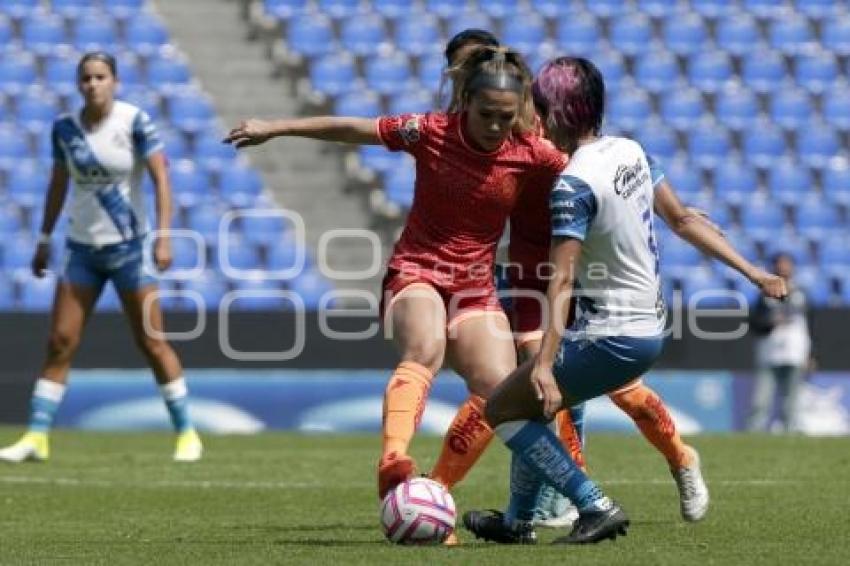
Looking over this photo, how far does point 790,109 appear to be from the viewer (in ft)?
80.7

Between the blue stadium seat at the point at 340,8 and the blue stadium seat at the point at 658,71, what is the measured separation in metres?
3.58

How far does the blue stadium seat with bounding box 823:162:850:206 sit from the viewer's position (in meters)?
23.6

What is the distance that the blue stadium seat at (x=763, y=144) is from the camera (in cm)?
2394

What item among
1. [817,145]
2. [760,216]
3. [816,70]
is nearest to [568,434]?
[760,216]

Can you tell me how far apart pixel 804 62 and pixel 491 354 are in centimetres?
1811

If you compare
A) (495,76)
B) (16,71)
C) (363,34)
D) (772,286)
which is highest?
(363,34)

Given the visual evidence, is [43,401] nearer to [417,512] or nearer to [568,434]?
[568,434]

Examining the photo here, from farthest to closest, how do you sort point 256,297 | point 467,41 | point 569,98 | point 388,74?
point 388,74
point 256,297
point 467,41
point 569,98

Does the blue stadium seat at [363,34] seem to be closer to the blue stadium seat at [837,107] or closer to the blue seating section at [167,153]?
the blue seating section at [167,153]

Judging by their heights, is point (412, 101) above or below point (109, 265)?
above

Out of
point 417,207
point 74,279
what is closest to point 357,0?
point 74,279

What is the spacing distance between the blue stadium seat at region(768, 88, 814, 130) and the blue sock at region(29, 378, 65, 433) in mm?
13624

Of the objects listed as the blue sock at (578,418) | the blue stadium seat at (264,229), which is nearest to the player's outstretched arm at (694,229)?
the blue sock at (578,418)

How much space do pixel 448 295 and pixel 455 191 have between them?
42cm
